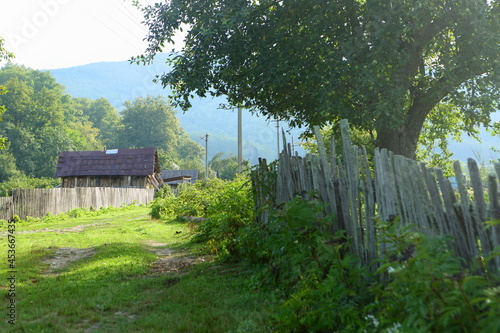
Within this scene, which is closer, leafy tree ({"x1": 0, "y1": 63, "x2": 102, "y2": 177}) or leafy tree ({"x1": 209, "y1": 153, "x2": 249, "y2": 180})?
leafy tree ({"x1": 0, "y1": 63, "x2": 102, "y2": 177})

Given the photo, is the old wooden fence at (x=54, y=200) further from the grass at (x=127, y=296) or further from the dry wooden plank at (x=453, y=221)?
the dry wooden plank at (x=453, y=221)

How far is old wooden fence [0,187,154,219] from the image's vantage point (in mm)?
18547

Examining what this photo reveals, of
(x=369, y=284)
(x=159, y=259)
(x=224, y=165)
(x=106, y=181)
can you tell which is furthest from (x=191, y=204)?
(x=224, y=165)

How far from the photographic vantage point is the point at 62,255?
978cm

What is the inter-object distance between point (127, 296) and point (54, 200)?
17.3 meters

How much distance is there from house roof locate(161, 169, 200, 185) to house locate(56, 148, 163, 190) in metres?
17.0

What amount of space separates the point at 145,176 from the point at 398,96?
35330 millimetres

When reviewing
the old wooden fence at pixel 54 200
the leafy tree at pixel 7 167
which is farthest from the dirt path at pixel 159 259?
the leafy tree at pixel 7 167

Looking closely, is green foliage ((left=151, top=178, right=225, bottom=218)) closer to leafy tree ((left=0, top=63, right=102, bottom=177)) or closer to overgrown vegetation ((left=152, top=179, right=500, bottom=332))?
overgrown vegetation ((left=152, top=179, right=500, bottom=332))

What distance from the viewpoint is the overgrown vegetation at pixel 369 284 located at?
252 cm

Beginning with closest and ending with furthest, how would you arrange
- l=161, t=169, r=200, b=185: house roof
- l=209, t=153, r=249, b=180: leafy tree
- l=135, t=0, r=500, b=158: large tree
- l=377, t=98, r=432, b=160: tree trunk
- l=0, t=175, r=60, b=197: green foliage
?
1. l=135, t=0, r=500, b=158: large tree
2. l=377, t=98, r=432, b=160: tree trunk
3. l=0, t=175, r=60, b=197: green foliage
4. l=161, t=169, r=200, b=185: house roof
5. l=209, t=153, r=249, b=180: leafy tree

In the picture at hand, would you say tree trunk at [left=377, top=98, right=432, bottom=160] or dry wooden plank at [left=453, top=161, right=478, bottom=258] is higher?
tree trunk at [left=377, top=98, right=432, bottom=160]

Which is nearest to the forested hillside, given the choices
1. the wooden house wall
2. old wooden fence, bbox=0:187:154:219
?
the wooden house wall

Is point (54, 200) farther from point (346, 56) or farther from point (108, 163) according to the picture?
point (108, 163)
